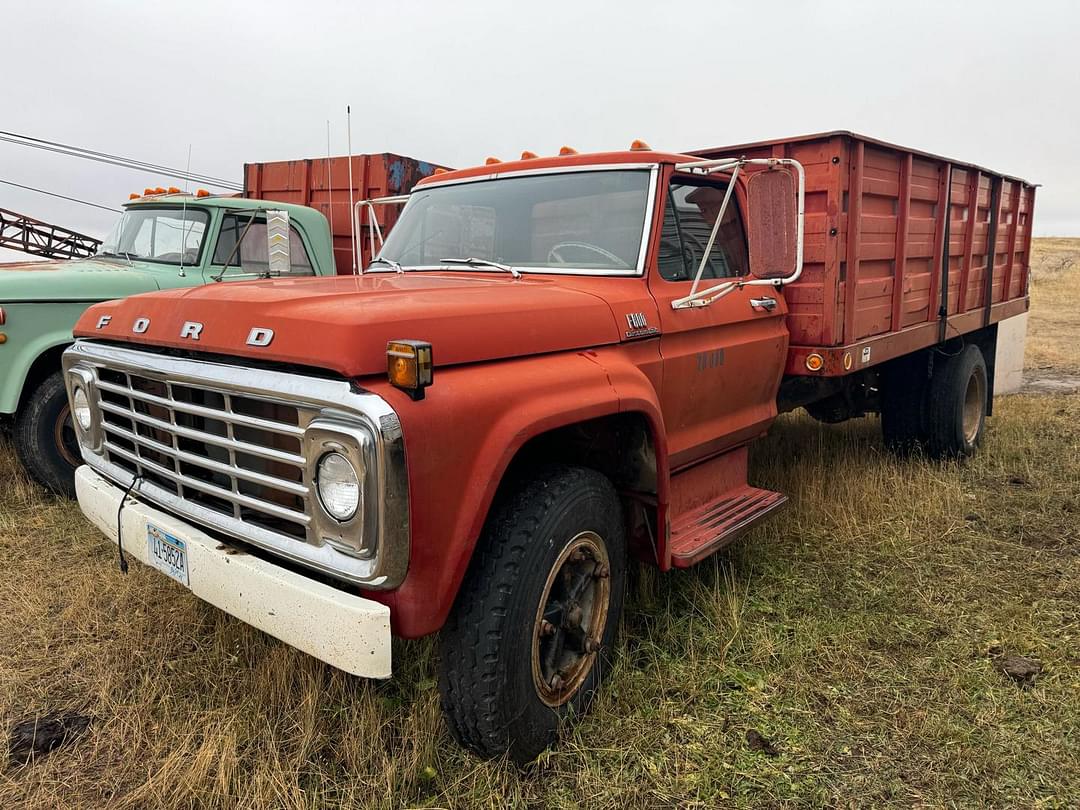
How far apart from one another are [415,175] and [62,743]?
590 cm

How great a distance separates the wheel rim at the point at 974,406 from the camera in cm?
611

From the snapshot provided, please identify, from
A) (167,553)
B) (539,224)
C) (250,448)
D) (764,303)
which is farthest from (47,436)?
(764,303)

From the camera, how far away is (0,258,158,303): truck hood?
4.68m

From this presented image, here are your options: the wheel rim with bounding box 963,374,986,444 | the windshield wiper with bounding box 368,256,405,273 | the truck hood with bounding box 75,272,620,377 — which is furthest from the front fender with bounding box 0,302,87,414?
the wheel rim with bounding box 963,374,986,444

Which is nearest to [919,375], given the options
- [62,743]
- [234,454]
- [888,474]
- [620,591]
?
[888,474]

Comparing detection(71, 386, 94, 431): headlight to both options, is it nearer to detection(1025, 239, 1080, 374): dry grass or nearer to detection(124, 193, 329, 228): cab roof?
detection(124, 193, 329, 228): cab roof

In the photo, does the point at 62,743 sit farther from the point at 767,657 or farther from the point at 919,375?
the point at 919,375

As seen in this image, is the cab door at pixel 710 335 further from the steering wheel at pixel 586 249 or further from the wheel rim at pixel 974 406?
the wheel rim at pixel 974 406

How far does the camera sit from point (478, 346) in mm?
2318

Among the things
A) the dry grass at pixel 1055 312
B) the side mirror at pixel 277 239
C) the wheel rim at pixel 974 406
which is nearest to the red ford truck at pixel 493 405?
the side mirror at pixel 277 239

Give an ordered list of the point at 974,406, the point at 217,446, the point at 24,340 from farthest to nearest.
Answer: the point at 974,406
the point at 24,340
the point at 217,446

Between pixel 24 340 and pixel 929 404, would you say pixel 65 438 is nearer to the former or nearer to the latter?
pixel 24 340

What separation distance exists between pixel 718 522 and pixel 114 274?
4388 millimetres

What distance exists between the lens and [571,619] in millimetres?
2607
